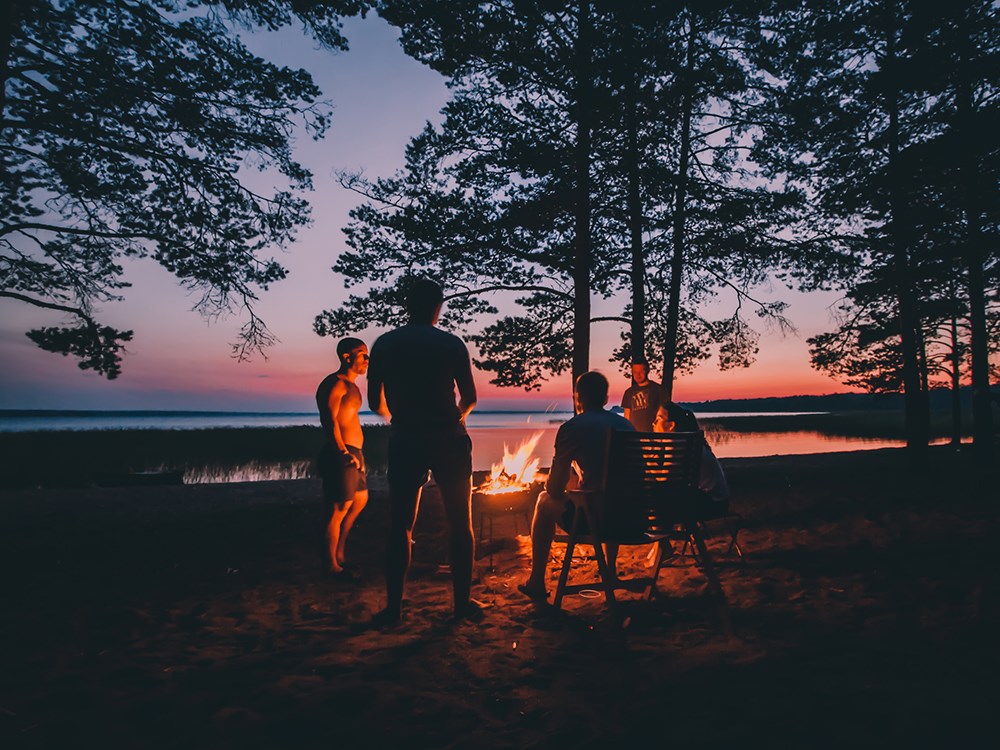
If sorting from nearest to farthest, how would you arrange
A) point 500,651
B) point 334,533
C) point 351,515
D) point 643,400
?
point 500,651 → point 334,533 → point 351,515 → point 643,400

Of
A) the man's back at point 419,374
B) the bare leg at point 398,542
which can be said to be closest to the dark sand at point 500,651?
the bare leg at point 398,542

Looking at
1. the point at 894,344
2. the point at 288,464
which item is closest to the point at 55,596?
the point at 288,464

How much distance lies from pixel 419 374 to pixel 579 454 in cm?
124

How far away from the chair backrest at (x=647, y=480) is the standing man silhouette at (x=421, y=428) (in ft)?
3.28

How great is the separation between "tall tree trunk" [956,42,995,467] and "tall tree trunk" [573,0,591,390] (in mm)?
6823

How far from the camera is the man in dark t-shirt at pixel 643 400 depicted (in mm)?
7605

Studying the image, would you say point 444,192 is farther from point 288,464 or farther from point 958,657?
point 288,464

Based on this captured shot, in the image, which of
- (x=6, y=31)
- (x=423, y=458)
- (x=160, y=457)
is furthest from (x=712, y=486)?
(x=160, y=457)

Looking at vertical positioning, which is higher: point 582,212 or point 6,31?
point 6,31

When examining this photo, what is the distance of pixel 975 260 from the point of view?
10.2 m

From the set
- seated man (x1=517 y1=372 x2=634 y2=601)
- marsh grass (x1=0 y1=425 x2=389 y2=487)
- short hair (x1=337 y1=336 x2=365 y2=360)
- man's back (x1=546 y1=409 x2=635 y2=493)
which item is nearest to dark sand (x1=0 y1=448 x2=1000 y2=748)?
seated man (x1=517 y1=372 x2=634 y2=601)

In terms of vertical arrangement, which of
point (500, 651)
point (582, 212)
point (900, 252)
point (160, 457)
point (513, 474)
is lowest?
point (160, 457)

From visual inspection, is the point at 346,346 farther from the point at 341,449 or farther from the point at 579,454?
the point at 579,454

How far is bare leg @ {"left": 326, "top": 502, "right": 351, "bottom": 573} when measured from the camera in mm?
4781
